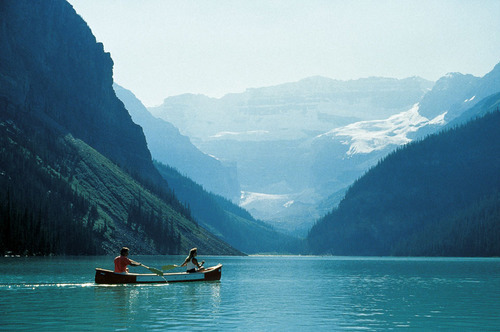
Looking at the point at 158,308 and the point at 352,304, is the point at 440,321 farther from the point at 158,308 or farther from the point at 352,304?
the point at 158,308

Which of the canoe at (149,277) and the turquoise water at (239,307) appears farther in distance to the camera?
the canoe at (149,277)

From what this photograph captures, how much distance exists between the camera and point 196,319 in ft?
172

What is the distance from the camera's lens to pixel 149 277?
288ft

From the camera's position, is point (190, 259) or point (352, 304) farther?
point (190, 259)

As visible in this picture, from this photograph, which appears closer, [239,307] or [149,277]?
[239,307]

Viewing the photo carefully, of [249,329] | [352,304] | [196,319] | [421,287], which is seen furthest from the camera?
[421,287]

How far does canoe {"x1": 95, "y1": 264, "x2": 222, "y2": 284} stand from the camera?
8338cm

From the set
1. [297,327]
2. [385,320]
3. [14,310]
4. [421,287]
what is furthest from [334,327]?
[421,287]

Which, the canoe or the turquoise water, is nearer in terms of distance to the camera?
the turquoise water

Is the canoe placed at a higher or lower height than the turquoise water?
higher

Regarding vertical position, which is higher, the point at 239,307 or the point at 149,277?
the point at 149,277

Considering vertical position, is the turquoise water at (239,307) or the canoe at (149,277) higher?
the canoe at (149,277)

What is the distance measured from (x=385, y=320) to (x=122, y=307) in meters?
A: 24.5

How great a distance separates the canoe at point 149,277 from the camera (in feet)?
274
